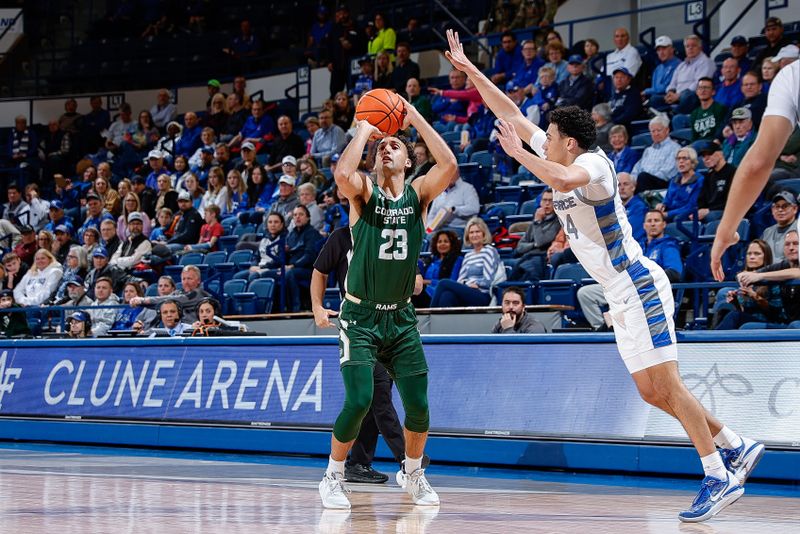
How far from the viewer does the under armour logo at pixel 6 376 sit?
13852mm

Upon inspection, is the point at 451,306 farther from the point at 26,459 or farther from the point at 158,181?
the point at 158,181

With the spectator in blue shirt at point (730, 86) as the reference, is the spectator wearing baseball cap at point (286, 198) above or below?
below

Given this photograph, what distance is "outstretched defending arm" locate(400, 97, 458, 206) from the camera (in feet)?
24.9

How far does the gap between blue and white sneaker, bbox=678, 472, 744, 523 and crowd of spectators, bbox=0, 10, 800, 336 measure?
390 cm

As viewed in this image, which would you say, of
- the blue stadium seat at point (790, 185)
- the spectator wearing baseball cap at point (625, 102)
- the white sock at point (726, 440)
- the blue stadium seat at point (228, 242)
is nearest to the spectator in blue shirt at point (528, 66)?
the spectator wearing baseball cap at point (625, 102)

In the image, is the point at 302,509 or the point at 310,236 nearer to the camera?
the point at 302,509

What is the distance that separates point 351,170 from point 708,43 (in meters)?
12.2

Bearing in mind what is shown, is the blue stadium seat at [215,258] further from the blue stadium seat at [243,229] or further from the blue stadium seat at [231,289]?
the blue stadium seat at [231,289]

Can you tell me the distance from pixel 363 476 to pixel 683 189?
21.5 feet

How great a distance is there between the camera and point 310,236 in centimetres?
1602

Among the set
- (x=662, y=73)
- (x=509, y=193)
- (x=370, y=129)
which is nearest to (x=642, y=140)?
(x=662, y=73)

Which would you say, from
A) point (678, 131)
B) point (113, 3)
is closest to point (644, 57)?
point (678, 131)

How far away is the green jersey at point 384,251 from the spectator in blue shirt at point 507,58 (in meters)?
12.1

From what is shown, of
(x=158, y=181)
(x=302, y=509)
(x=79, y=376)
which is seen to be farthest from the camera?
(x=158, y=181)
